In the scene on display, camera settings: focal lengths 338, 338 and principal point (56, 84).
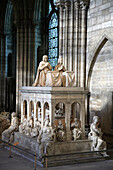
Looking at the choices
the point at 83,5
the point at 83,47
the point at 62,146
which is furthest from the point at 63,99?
the point at 83,5

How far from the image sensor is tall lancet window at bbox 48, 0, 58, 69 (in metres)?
21.5

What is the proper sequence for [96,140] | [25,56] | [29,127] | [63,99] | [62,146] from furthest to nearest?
[25,56], [29,127], [63,99], [96,140], [62,146]

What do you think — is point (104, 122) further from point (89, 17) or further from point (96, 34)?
point (89, 17)

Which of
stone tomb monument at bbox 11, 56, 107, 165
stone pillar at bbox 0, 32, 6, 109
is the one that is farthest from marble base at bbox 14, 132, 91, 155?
stone pillar at bbox 0, 32, 6, 109

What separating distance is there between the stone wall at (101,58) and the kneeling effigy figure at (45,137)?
367cm

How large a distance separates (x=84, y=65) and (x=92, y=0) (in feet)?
9.59

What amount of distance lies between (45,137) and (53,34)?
11745 mm

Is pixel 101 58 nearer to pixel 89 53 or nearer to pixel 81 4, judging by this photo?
pixel 89 53

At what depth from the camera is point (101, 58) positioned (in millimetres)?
14688

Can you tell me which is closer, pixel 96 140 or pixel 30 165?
pixel 30 165

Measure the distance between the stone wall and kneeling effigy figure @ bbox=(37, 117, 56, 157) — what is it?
3.67 metres

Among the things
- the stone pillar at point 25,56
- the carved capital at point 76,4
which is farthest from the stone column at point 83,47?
the stone pillar at point 25,56

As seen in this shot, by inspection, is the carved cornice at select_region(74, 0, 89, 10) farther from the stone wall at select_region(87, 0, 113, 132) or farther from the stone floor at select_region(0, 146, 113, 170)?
the stone floor at select_region(0, 146, 113, 170)

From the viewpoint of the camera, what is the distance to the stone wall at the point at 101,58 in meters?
14.0
